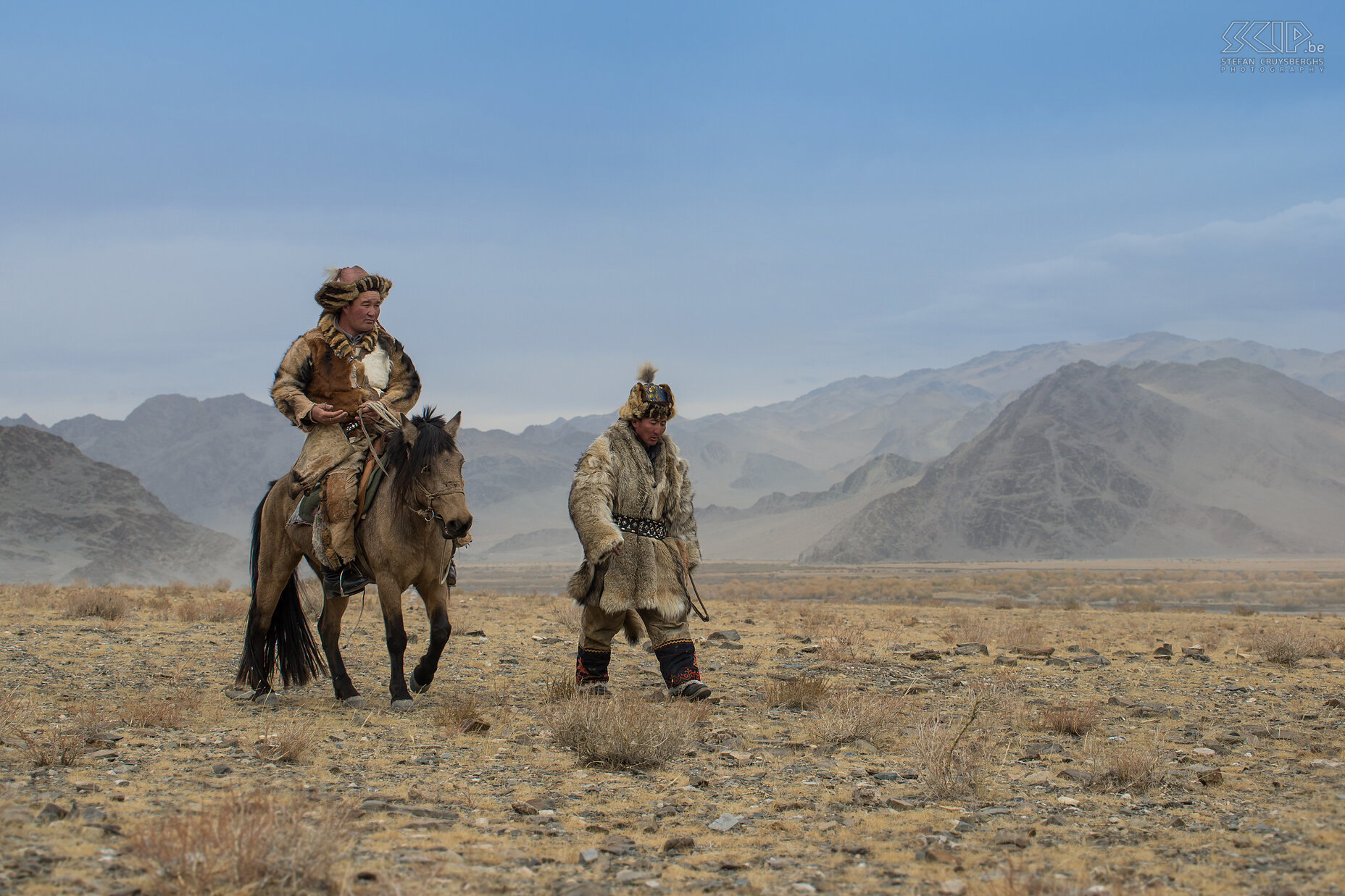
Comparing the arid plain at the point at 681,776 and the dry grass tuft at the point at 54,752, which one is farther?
the dry grass tuft at the point at 54,752

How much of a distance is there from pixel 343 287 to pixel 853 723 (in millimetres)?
4690

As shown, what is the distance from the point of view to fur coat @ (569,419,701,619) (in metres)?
7.53

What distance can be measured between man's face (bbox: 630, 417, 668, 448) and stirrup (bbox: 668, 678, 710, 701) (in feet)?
5.82

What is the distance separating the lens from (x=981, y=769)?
5.39m

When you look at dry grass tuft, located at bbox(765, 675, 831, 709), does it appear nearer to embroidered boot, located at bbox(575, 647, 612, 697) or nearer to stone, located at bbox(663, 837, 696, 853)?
embroidered boot, located at bbox(575, 647, 612, 697)

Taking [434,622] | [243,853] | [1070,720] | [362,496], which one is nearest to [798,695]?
[1070,720]

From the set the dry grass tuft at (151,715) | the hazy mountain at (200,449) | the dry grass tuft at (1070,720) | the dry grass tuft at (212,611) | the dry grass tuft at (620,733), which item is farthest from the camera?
the hazy mountain at (200,449)

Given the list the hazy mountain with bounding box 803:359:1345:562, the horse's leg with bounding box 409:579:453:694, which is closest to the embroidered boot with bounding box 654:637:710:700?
the horse's leg with bounding box 409:579:453:694

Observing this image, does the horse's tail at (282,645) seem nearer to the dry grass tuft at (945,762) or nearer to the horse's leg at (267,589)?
the horse's leg at (267,589)

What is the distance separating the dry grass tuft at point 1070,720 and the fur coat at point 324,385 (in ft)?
16.3


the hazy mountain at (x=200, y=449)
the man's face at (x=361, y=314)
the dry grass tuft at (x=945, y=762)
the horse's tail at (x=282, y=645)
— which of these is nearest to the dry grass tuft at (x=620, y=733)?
the dry grass tuft at (x=945, y=762)

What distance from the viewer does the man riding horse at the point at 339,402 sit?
7.52m

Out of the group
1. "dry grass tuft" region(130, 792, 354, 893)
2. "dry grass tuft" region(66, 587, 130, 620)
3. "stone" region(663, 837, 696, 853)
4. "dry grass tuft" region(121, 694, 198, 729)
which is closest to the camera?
"dry grass tuft" region(130, 792, 354, 893)

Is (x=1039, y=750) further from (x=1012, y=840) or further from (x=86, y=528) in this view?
(x=86, y=528)
